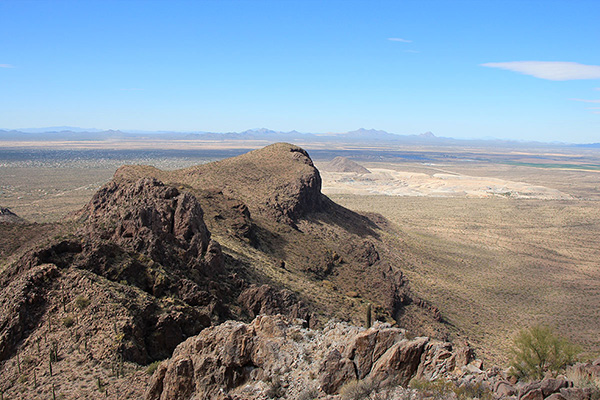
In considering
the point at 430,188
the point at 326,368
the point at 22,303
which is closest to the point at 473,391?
the point at 326,368

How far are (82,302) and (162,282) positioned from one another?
10.9ft

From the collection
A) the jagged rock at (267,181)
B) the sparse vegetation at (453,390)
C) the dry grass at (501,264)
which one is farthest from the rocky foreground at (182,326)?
the jagged rock at (267,181)

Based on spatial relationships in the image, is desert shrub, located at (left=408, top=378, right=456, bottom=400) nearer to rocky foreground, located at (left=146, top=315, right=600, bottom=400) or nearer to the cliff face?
rocky foreground, located at (left=146, top=315, right=600, bottom=400)

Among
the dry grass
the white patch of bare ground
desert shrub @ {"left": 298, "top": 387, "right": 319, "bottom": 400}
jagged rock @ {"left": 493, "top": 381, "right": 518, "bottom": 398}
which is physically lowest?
the dry grass

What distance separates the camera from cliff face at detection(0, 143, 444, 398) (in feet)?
46.6

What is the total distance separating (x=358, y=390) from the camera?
9.91 meters

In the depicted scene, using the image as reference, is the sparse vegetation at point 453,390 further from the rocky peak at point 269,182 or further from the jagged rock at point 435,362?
the rocky peak at point 269,182

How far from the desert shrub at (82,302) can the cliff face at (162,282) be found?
66 mm

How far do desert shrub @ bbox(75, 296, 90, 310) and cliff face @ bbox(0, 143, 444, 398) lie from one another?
66 millimetres

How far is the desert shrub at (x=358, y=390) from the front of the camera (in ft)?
32.3

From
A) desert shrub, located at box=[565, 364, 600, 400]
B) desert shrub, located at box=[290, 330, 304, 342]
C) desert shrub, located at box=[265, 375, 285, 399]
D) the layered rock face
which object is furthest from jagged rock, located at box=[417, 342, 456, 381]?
desert shrub, located at box=[290, 330, 304, 342]

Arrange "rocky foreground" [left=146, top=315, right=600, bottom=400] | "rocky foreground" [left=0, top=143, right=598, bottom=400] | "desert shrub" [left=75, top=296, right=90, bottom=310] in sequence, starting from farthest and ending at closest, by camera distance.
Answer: "desert shrub" [left=75, top=296, right=90, bottom=310] < "rocky foreground" [left=0, top=143, right=598, bottom=400] < "rocky foreground" [left=146, top=315, right=600, bottom=400]

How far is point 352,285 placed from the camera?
3444 centimetres

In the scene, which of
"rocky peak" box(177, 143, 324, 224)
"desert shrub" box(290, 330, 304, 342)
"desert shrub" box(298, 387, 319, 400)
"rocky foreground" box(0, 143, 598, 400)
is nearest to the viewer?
"desert shrub" box(298, 387, 319, 400)
